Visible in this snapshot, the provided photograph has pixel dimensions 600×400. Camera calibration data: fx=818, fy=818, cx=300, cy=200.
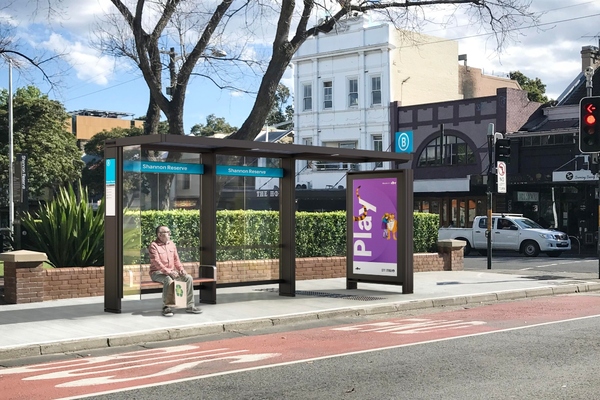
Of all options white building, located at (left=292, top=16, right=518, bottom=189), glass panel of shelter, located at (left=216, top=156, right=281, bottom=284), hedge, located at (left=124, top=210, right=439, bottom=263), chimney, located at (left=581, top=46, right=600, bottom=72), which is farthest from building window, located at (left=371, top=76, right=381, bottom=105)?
glass panel of shelter, located at (left=216, top=156, right=281, bottom=284)

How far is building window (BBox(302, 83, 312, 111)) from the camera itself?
52.8 m

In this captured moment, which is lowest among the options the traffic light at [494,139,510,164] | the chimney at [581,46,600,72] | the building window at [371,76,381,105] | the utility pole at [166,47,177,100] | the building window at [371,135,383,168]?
the traffic light at [494,139,510,164]

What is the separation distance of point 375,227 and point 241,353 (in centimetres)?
737

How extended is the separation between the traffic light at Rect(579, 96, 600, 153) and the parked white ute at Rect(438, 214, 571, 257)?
47.7 ft

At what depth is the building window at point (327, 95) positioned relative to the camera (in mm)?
51797

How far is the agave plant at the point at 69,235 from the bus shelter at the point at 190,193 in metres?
2.06

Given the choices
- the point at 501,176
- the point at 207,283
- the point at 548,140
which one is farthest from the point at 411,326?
the point at 548,140

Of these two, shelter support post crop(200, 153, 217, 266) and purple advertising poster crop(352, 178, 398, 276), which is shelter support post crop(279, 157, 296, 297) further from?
purple advertising poster crop(352, 178, 398, 276)

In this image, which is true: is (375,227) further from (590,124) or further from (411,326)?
(590,124)

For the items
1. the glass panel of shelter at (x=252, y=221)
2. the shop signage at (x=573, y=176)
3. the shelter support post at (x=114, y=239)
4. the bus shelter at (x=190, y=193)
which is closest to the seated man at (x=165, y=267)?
the bus shelter at (x=190, y=193)


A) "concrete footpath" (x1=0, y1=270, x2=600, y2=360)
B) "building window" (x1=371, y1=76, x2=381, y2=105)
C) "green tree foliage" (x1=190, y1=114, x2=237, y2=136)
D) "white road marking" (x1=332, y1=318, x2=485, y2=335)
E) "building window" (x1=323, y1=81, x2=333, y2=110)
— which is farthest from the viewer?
"green tree foliage" (x1=190, y1=114, x2=237, y2=136)

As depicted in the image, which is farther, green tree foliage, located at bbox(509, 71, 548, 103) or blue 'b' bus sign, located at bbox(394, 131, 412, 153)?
green tree foliage, located at bbox(509, 71, 548, 103)

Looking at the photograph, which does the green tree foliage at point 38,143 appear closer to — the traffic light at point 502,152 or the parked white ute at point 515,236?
the parked white ute at point 515,236

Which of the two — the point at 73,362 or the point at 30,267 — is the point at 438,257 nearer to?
the point at 30,267
